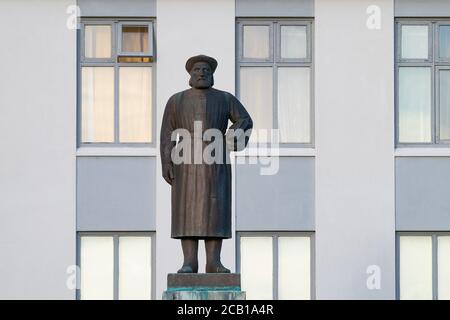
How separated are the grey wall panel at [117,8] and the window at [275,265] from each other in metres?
3.81

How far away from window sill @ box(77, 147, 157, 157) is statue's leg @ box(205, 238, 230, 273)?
7.70 metres

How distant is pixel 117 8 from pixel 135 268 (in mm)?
4067

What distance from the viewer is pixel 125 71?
3197 centimetres

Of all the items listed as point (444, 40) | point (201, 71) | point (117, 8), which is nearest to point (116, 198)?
point (117, 8)

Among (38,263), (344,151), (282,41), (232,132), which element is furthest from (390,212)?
(232,132)

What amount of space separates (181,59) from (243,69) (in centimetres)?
103

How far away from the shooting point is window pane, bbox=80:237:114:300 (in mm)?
31422

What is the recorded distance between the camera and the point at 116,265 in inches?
1241

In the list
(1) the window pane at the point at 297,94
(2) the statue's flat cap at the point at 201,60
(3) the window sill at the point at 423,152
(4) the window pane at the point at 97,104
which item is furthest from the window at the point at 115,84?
(2) the statue's flat cap at the point at 201,60

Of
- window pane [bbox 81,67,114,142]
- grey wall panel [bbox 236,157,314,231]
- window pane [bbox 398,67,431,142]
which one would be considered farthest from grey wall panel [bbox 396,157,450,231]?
window pane [bbox 81,67,114,142]

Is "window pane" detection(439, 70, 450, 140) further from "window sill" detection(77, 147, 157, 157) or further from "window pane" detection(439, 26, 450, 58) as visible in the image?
"window sill" detection(77, 147, 157, 157)
